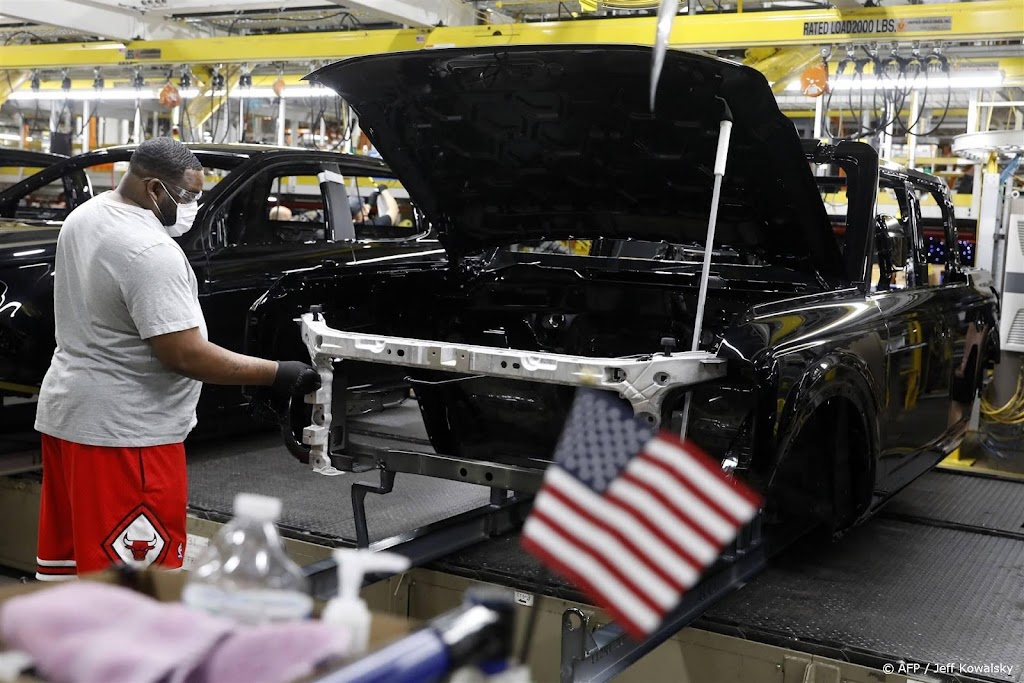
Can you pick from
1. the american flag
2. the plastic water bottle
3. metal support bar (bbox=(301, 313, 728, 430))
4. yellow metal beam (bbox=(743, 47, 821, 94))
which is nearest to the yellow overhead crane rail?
yellow metal beam (bbox=(743, 47, 821, 94))

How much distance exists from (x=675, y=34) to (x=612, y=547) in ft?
23.2

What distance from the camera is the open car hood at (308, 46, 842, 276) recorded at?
10.9ft

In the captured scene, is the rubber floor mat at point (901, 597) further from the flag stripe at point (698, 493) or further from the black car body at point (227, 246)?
the flag stripe at point (698, 493)

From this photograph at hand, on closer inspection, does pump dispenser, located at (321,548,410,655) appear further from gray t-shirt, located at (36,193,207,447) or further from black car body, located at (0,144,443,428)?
black car body, located at (0,144,443,428)

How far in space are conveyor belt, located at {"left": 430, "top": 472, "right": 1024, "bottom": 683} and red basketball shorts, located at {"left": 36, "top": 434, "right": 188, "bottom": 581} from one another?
3.54ft

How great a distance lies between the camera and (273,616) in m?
1.34

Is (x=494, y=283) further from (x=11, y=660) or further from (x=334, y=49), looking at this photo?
(x=334, y=49)

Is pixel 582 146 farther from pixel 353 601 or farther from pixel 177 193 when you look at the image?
pixel 353 601

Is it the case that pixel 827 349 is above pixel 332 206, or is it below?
below

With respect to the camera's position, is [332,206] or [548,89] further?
[332,206]

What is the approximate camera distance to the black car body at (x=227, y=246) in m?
4.72

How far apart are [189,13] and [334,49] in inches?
48.3

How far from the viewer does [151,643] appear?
4.20 feet

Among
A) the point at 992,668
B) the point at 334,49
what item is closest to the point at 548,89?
the point at 992,668
